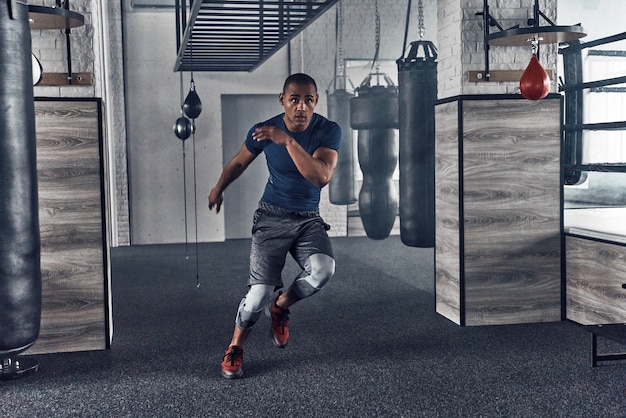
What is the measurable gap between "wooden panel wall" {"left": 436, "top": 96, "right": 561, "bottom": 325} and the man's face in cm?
130

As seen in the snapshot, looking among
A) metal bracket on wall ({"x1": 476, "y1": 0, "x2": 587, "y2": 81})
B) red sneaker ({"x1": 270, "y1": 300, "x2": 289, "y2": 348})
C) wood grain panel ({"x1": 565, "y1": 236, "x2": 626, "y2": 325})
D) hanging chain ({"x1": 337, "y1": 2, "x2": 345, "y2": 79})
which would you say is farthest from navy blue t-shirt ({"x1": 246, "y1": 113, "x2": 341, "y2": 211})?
hanging chain ({"x1": 337, "y1": 2, "x2": 345, "y2": 79})

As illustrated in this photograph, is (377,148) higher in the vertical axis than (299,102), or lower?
lower

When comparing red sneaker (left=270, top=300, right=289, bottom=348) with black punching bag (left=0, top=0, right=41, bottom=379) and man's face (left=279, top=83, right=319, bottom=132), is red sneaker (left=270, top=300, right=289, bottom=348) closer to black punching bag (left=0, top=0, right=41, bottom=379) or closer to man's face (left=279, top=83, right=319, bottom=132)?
man's face (left=279, top=83, right=319, bottom=132)

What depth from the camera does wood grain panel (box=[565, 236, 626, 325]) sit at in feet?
12.6

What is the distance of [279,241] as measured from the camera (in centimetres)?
326

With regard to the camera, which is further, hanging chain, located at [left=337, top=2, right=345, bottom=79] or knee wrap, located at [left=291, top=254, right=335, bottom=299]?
hanging chain, located at [left=337, top=2, right=345, bottom=79]

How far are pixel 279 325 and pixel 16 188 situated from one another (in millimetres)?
1970

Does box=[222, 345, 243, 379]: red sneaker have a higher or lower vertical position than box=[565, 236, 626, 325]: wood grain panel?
lower

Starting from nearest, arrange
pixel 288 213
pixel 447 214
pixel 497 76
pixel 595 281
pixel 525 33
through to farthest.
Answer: pixel 288 213, pixel 525 33, pixel 595 281, pixel 497 76, pixel 447 214

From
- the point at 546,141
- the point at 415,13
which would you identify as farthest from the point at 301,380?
the point at 415,13

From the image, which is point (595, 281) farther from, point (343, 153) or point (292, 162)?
point (343, 153)

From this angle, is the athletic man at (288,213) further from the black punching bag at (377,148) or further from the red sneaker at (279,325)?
the black punching bag at (377,148)

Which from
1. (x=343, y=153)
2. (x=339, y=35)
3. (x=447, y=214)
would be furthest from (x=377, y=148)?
(x=447, y=214)

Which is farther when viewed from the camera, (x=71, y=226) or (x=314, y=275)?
(x=71, y=226)
